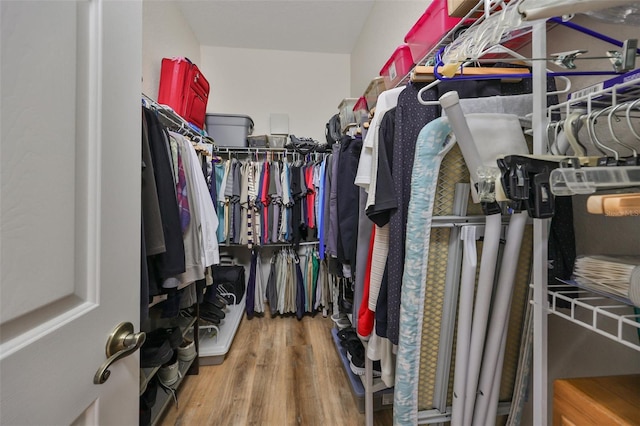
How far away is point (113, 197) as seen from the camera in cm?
53

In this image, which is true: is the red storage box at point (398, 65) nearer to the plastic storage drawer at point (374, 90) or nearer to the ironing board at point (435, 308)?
the plastic storage drawer at point (374, 90)

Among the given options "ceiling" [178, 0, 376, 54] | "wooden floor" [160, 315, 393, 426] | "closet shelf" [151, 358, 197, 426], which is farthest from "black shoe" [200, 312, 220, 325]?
"ceiling" [178, 0, 376, 54]

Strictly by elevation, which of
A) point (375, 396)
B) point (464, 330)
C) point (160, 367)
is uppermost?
point (464, 330)

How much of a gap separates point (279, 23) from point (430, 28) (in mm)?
1979

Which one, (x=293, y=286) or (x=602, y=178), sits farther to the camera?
(x=293, y=286)

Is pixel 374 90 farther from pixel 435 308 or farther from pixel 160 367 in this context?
pixel 160 367

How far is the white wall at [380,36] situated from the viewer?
1.65 m

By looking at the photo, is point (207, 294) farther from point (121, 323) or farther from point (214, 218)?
point (121, 323)

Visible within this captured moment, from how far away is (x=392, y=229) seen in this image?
856 mm

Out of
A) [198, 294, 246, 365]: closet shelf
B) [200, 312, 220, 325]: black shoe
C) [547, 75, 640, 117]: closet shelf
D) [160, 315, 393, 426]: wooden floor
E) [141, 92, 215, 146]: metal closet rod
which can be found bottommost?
[160, 315, 393, 426]: wooden floor

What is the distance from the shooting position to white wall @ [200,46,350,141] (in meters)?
2.88

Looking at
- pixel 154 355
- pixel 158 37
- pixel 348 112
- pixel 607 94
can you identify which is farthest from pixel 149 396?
pixel 158 37

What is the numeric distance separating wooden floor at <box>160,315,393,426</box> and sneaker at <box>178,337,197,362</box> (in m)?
0.17

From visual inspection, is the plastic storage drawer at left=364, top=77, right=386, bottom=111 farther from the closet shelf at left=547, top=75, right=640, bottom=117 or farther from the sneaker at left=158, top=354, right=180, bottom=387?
the sneaker at left=158, top=354, right=180, bottom=387
